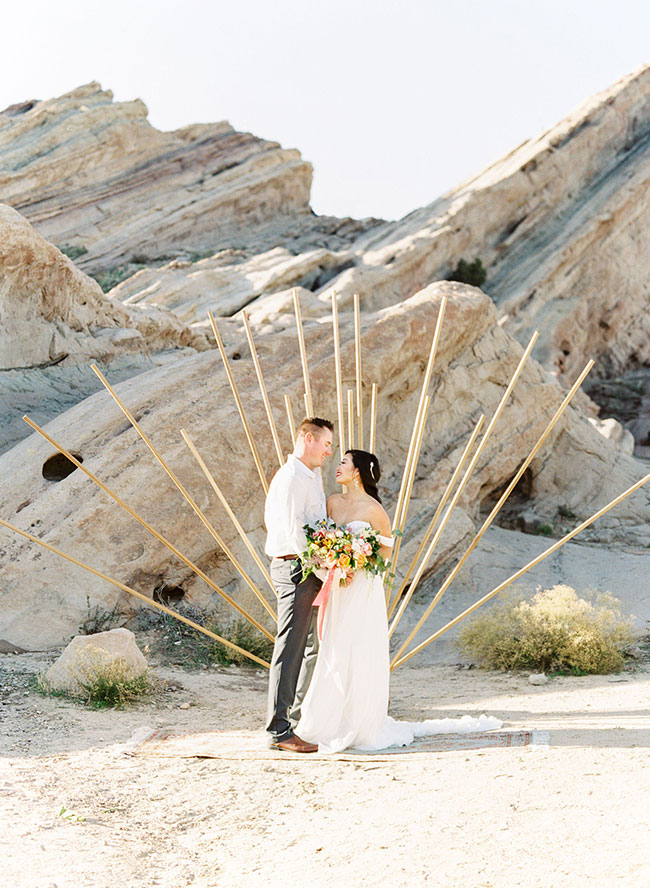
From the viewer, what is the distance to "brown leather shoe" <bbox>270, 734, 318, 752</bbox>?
15.7ft

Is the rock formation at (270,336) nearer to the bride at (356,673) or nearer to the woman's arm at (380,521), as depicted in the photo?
the bride at (356,673)

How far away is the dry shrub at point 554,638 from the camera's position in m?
7.04

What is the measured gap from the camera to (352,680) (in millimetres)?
4859

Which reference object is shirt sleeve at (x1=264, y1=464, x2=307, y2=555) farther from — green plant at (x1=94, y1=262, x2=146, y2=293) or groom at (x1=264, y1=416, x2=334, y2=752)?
green plant at (x1=94, y1=262, x2=146, y2=293)

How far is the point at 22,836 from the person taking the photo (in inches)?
134

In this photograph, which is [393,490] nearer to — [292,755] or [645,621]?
[645,621]

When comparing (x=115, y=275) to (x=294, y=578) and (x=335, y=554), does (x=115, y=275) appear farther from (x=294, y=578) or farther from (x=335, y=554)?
(x=335, y=554)

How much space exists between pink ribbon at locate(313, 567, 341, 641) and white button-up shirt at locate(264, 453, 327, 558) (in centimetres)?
21

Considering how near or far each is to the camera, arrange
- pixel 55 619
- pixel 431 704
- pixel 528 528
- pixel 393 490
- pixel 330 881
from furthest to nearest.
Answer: pixel 528 528 < pixel 393 490 < pixel 55 619 < pixel 431 704 < pixel 330 881

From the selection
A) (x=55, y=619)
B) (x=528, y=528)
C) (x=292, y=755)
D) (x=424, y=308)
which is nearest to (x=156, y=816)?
(x=292, y=755)

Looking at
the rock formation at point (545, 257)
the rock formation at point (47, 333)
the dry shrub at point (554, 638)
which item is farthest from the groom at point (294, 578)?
the rock formation at point (545, 257)

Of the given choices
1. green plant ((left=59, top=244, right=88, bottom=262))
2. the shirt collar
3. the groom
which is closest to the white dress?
the groom

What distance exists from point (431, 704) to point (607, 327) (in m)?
17.7

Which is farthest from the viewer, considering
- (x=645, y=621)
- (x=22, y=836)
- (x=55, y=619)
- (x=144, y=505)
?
(x=645, y=621)
